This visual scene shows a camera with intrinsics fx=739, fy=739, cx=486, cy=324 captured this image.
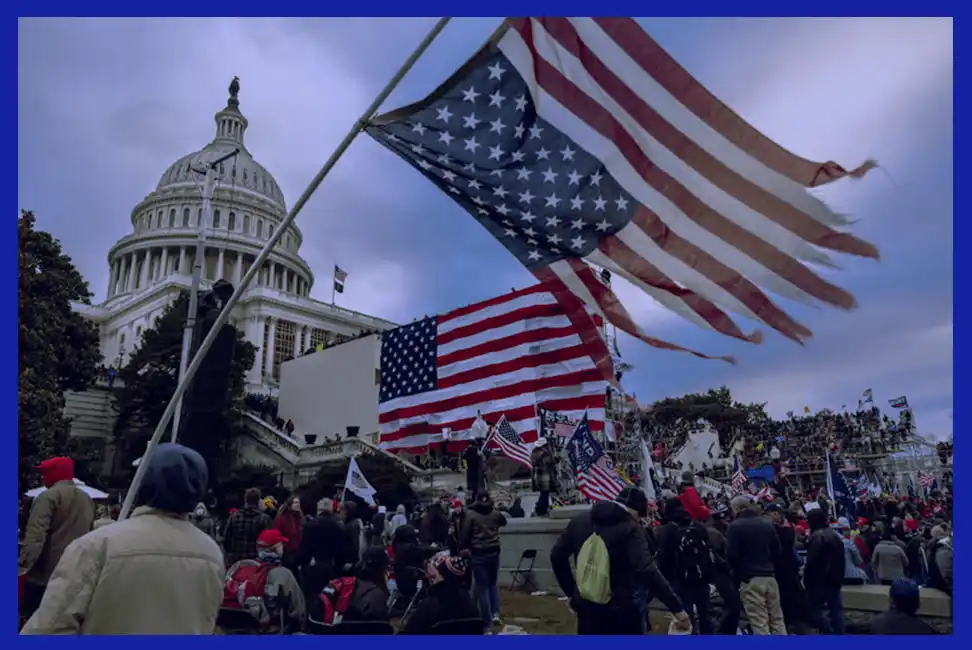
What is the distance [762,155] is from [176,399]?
17.6ft

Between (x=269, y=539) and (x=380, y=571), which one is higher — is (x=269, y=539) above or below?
above

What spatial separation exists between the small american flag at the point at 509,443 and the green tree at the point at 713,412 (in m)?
56.1

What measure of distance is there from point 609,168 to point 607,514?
127 inches

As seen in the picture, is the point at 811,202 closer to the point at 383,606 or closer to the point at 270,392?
the point at 383,606

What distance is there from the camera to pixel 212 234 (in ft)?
245

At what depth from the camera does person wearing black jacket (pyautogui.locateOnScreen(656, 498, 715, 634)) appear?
715cm

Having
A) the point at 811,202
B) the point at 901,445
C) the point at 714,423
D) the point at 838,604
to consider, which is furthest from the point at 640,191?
the point at 714,423

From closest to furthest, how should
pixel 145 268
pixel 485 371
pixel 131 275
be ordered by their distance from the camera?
pixel 485 371 < pixel 145 268 < pixel 131 275

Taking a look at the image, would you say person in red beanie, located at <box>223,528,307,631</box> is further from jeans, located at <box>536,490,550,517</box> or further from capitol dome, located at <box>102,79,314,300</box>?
capitol dome, located at <box>102,79,314,300</box>

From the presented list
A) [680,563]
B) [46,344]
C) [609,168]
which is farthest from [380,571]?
[46,344]

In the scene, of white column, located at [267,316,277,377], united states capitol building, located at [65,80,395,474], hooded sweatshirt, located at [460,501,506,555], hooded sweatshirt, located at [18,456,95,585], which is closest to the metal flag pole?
hooded sweatshirt, located at [18,456,95,585]

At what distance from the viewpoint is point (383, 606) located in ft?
18.3

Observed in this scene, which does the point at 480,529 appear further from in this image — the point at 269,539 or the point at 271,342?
the point at 271,342

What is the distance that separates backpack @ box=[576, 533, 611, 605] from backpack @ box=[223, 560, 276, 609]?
304 cm
